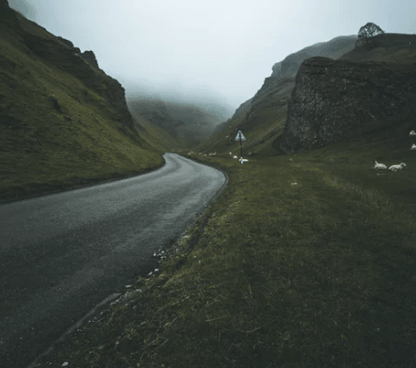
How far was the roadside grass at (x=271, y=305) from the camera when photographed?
8.48ft

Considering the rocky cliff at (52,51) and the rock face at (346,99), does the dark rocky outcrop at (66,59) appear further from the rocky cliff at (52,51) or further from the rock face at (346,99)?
the rock face at (346,99)

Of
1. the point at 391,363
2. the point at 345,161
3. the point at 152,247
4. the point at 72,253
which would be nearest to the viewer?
the point at 391,363

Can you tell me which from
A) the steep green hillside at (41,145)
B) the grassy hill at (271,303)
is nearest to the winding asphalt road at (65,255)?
the grassy hill at (271,303)

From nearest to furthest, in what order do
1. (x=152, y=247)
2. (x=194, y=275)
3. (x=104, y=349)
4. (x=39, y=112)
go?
(x=104, y=349), (x=194, y=275), (x=152, y=247), (x=39, y=112)

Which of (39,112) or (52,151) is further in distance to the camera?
(39,112)

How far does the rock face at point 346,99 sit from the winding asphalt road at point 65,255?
118 ft

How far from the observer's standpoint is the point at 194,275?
4.39 meters

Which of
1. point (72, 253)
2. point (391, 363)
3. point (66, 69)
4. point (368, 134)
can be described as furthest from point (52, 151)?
point (66, 69)

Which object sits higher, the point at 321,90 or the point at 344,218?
the point at 321,90

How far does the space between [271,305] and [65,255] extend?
18.0 ft

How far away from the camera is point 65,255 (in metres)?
5.79

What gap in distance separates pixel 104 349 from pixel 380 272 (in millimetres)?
4931

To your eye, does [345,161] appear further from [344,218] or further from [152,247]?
[152,247]

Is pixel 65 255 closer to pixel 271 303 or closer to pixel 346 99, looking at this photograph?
pixel 271 303
